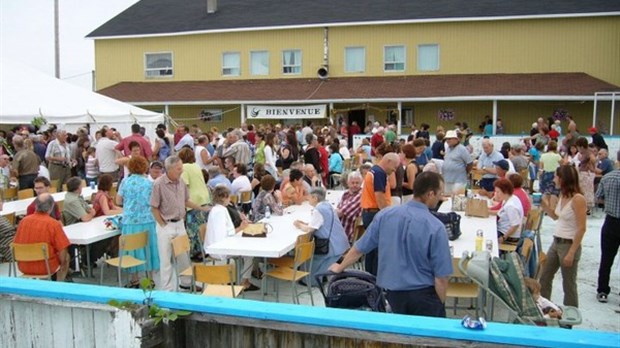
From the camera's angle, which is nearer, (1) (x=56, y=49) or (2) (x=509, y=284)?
(2) (x=509, y=284)

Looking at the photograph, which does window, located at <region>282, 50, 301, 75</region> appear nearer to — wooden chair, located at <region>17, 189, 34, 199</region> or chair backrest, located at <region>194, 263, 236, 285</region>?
wooden chair, located at <region>17, 189, 34, 199</region>

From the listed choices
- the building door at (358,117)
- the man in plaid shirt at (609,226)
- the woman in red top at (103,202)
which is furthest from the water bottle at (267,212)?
the building door at (358,117)

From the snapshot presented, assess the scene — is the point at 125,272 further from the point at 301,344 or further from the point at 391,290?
the point at 301,344

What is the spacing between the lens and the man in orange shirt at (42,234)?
22.9 ft

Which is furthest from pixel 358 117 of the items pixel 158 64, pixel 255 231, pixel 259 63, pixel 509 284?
pixel 509 284

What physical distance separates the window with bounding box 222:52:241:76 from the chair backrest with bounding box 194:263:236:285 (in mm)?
25773

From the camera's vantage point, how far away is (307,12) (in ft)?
101

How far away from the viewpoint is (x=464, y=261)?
17.0 feet

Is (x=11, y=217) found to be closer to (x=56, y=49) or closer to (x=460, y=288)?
(x=460, y=288)

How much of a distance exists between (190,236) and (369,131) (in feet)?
55.2

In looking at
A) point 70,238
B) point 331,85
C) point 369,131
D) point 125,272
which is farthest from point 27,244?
point 331,85

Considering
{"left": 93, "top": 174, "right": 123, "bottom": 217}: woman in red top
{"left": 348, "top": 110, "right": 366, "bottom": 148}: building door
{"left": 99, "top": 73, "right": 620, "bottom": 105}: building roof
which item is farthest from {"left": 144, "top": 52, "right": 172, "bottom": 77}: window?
{"left": 93, "top": 174, "right": 123, "bottom": 217}: woman in red top

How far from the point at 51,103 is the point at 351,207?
10813mm

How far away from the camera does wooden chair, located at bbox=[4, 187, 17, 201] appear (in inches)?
447
